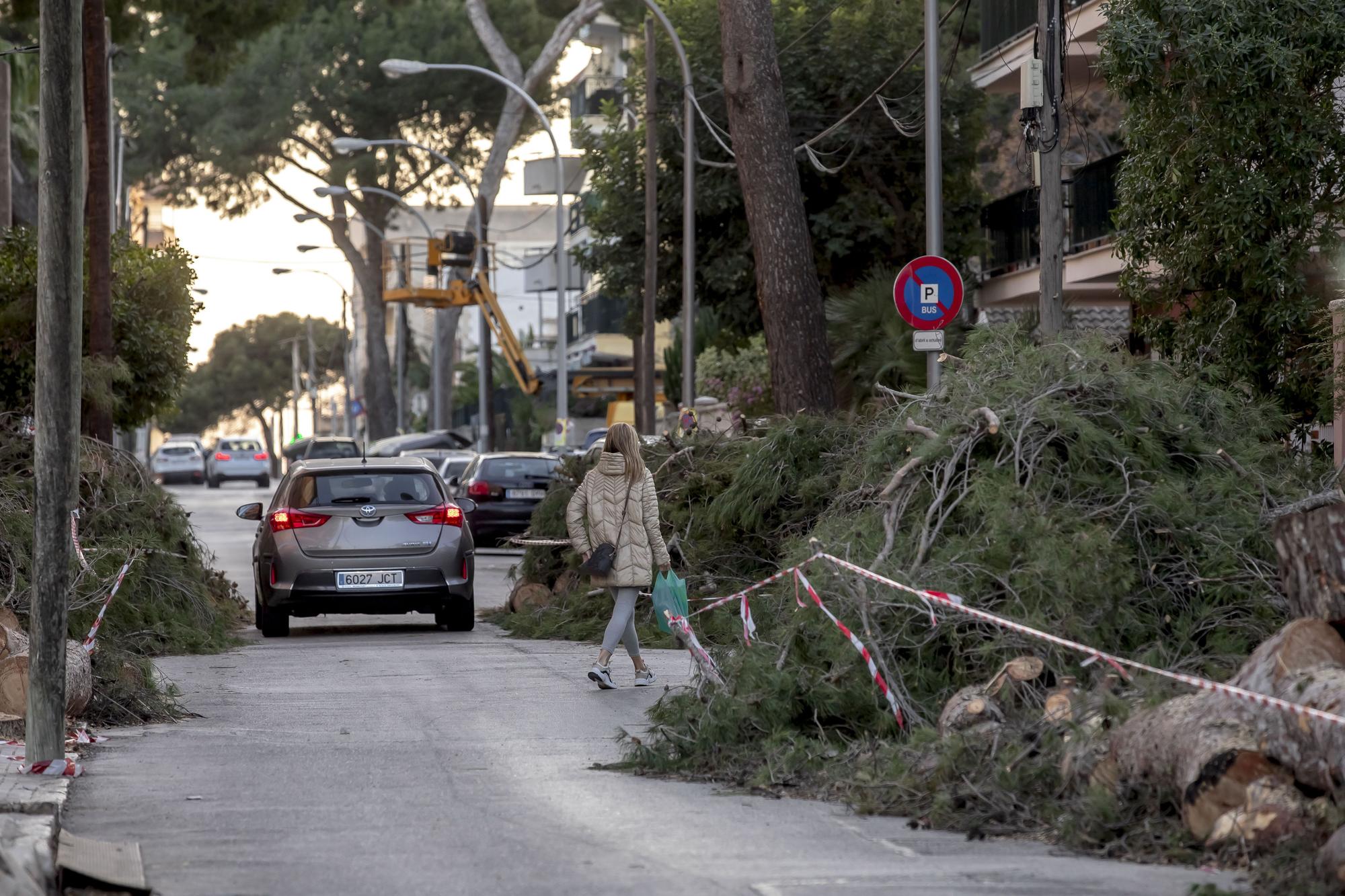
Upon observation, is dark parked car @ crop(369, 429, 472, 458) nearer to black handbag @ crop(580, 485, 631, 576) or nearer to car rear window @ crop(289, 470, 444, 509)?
car rear window @ crop(289, 470, 444, 509)

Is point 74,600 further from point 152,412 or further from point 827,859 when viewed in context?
point 152,412

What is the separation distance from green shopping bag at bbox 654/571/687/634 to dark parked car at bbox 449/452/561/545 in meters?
16.5

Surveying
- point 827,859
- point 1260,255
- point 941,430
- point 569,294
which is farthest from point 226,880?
point 569,294

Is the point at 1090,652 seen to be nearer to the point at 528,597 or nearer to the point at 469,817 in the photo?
the point at 469,817

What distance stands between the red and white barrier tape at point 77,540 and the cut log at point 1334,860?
8.60 metres

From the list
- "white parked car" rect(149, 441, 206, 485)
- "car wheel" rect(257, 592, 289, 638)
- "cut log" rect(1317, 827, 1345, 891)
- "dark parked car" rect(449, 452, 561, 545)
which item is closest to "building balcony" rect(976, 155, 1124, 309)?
"dark parked car" rect(449, 452, 561, 545)

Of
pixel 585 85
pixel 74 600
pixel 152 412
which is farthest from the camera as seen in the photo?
pixel 585 85

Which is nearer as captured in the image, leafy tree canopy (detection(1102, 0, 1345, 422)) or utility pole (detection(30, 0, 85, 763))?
utility pole (detection(30, 0, 85, 763))

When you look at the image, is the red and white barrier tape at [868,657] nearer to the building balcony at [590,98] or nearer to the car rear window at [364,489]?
the car rear window at [364,489]

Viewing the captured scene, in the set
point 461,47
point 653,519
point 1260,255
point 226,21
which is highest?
point 461,47

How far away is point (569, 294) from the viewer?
297 ft

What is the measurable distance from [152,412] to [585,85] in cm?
4754

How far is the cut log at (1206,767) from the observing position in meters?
7.24

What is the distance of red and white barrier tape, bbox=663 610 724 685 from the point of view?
A: 1034cm
